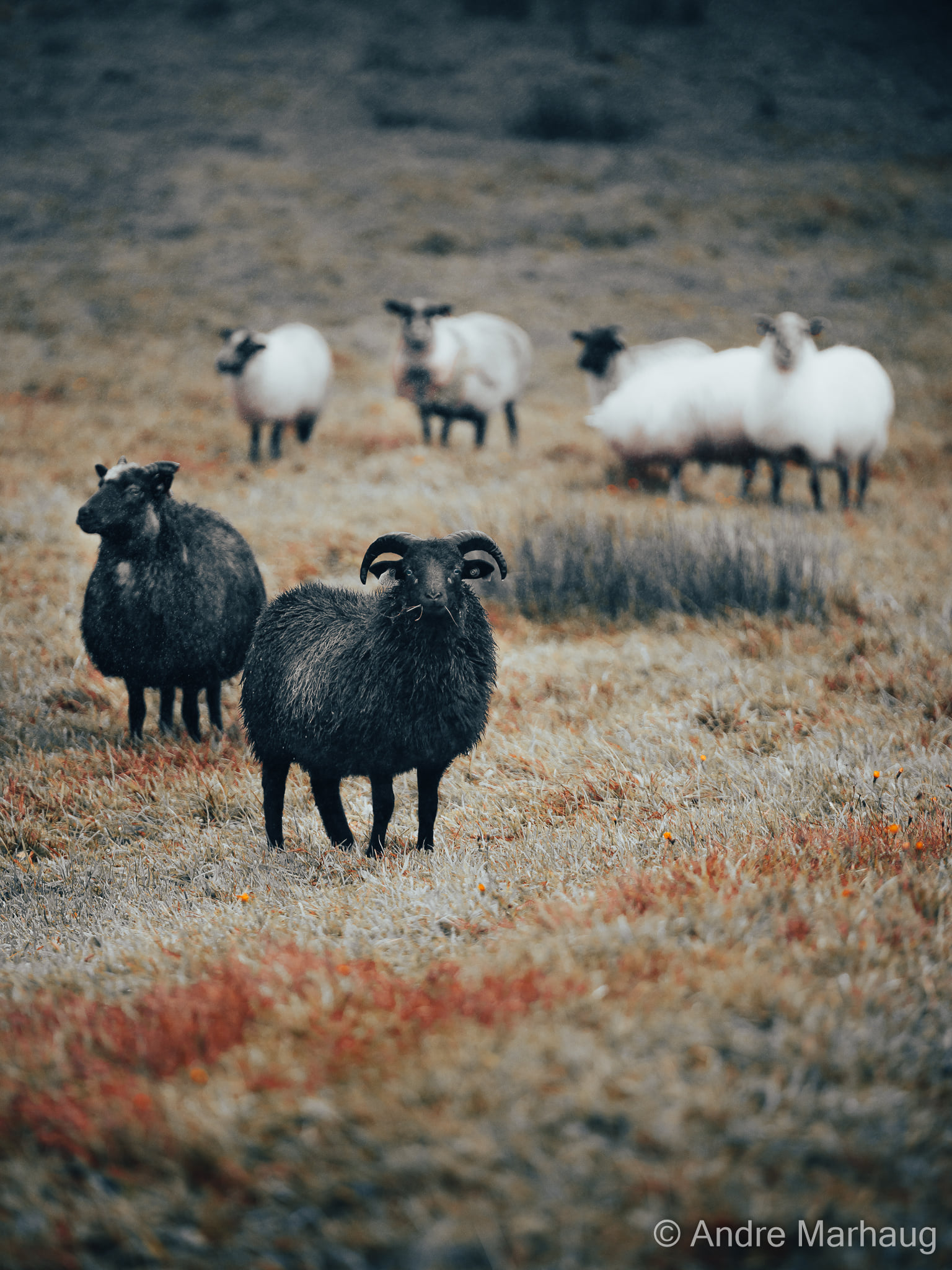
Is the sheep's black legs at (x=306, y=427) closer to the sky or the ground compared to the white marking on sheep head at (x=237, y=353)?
closer to the ground

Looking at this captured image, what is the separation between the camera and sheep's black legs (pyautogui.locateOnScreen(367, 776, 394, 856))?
3670mm

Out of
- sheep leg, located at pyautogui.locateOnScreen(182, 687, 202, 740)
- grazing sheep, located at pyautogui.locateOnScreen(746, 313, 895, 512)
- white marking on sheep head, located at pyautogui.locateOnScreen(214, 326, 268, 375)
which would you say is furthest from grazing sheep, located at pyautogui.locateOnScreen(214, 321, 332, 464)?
sheep leg, located at pyautogui.locateOnScreen(182, 687, 202, 740)

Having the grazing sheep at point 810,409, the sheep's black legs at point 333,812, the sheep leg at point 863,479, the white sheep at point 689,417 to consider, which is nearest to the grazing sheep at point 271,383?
the white sheep at point 689,417

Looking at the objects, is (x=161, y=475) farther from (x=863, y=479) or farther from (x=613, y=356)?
(x=613, y=356)

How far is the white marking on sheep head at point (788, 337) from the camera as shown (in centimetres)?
962

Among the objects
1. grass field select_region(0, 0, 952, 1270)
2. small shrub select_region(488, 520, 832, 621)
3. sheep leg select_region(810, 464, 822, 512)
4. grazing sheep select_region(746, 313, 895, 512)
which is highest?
grazing sheep select_region(746, 313, 895, 512)

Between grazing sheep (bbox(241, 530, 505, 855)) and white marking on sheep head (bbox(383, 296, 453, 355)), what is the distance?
856 centimetres

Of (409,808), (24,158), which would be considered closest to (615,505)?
(409,808)

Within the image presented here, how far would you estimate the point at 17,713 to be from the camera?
531 cm

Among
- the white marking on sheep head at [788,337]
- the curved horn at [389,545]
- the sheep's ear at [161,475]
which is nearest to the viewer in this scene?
the curved horn at [389,545]

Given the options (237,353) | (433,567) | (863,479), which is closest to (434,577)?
(433,567)

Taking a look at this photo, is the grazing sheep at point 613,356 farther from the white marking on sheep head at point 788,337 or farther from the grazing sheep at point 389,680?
the grazing sheep at point 389,680

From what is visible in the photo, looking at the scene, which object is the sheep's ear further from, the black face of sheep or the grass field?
the black face of sheep

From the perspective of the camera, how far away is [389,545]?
360 cm
